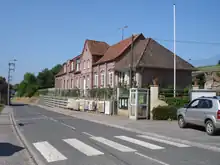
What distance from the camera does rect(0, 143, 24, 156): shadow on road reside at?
32.8 ft

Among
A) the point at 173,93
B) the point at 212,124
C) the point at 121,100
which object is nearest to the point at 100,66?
the point at 121,100

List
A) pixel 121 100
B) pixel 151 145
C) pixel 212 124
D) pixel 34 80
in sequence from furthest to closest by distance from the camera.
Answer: pixel 34 80 → pixel 121 100 → pixel 212 124 → pixel 151 145

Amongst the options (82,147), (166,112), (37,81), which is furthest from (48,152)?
(37,81)

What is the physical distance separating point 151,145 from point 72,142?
3.06 m

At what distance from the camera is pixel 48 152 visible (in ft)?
32.2

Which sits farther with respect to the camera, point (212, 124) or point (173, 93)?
point (173, 93)

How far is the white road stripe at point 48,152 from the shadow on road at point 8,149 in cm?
69

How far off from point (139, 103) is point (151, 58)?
487 inches

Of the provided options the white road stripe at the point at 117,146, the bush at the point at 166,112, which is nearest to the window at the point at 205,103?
the white road stripe at the point at 117,146

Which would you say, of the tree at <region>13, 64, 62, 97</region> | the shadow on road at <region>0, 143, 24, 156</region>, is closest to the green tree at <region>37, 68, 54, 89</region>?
the tree at <region>13, 64, 62, 97</region>

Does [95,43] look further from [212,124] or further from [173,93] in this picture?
[212,124]

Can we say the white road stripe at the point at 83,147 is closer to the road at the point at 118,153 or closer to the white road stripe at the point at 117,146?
the road at the point at 118,153

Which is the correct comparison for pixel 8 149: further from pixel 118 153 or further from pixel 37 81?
pixel 37 81

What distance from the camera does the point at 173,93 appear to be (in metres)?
24.8
